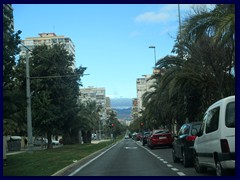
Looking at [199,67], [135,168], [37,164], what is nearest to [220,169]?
[135,168]

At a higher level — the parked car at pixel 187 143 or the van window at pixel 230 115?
the van window at pixel 230 115

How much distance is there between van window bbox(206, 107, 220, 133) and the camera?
10662 mm

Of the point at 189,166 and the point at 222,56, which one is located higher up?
the point at 222,56

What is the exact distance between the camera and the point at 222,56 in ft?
85.0

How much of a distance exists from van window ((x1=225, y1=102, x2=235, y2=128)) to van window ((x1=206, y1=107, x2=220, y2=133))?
0.48 meters

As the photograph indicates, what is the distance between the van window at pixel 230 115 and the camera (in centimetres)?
1002

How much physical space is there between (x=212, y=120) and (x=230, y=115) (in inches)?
38.6

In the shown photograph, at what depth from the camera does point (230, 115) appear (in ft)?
33.2

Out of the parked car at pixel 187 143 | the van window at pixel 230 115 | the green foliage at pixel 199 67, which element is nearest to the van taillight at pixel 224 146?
the van window at pixel 230 115

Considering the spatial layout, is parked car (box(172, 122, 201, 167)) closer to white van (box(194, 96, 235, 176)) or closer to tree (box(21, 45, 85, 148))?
white van (box(194, 96, 235, 176))

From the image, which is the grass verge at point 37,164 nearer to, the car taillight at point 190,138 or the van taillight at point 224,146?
the car taillight at point 190,138

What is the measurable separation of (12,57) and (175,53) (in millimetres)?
14789
